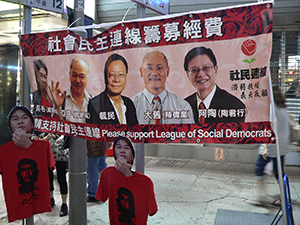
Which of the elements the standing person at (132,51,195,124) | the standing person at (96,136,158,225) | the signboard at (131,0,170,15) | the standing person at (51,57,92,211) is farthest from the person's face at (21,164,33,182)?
the signboard at (131,0,170,15)

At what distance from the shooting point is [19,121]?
3604 millimetres

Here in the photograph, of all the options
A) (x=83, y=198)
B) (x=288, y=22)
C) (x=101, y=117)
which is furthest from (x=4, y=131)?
(x=288, y=22)

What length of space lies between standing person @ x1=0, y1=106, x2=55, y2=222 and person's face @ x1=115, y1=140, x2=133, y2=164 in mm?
1094

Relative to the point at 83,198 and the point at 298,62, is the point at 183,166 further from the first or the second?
the point at 83,198

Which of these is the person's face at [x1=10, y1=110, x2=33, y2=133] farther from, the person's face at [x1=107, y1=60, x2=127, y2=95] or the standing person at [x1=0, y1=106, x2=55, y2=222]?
the person's face at [x1=107, y1=60, x2=127, y2=95]

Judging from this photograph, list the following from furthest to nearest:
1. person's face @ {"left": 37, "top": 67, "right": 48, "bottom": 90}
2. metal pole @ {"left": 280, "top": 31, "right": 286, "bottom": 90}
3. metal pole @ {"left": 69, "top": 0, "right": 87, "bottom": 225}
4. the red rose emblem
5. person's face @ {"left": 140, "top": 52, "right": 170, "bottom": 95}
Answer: metal pole @ {"left": 280, "top": 31, "right": 286, "bottom": 90}
metal pole @ {"left": 69, "top": 0, "right": 87, "bottom": 225}
person's face @ {"left": 37, "top": 67, "right": 48, "bottom": 90}
person's face @ {"left": 140, "top": 52, "right": 170, "bottom": 95}
the red rose emblem

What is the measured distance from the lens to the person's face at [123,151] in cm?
303

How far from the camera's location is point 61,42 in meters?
3.74

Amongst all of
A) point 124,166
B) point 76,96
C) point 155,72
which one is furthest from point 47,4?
point 124,166

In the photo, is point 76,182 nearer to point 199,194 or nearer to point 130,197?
point 130,197

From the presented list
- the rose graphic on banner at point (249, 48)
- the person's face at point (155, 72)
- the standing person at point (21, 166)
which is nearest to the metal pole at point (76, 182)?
the standing person at point (21, 166)

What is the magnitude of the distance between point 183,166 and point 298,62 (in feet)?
13.5

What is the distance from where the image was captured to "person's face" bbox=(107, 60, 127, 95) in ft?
11.1

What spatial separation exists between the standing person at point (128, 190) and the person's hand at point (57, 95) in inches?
44.6
